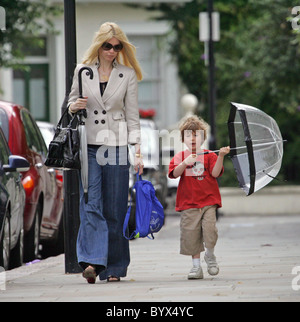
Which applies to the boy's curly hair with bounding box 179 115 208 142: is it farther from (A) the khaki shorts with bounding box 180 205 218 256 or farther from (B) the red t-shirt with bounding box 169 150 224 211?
(A) the khaki shorts with bounding box 180 205 218 256

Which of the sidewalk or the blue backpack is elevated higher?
the blue backpack

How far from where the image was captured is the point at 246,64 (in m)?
26.6

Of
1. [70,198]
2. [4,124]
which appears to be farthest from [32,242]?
[70,198]

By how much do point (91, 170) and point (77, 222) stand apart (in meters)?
1.17

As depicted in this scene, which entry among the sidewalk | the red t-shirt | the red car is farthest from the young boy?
the red car

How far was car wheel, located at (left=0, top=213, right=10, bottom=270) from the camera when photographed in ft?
32.8

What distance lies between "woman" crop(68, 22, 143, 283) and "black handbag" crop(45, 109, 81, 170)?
0.17 meters

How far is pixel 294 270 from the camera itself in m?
8.77

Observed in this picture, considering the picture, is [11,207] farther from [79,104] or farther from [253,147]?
[253,147]

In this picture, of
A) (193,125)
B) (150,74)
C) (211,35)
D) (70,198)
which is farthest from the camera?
(150,74)

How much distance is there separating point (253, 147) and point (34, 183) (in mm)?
4051

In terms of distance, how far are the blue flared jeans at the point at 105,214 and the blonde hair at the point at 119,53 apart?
703 millimetres
